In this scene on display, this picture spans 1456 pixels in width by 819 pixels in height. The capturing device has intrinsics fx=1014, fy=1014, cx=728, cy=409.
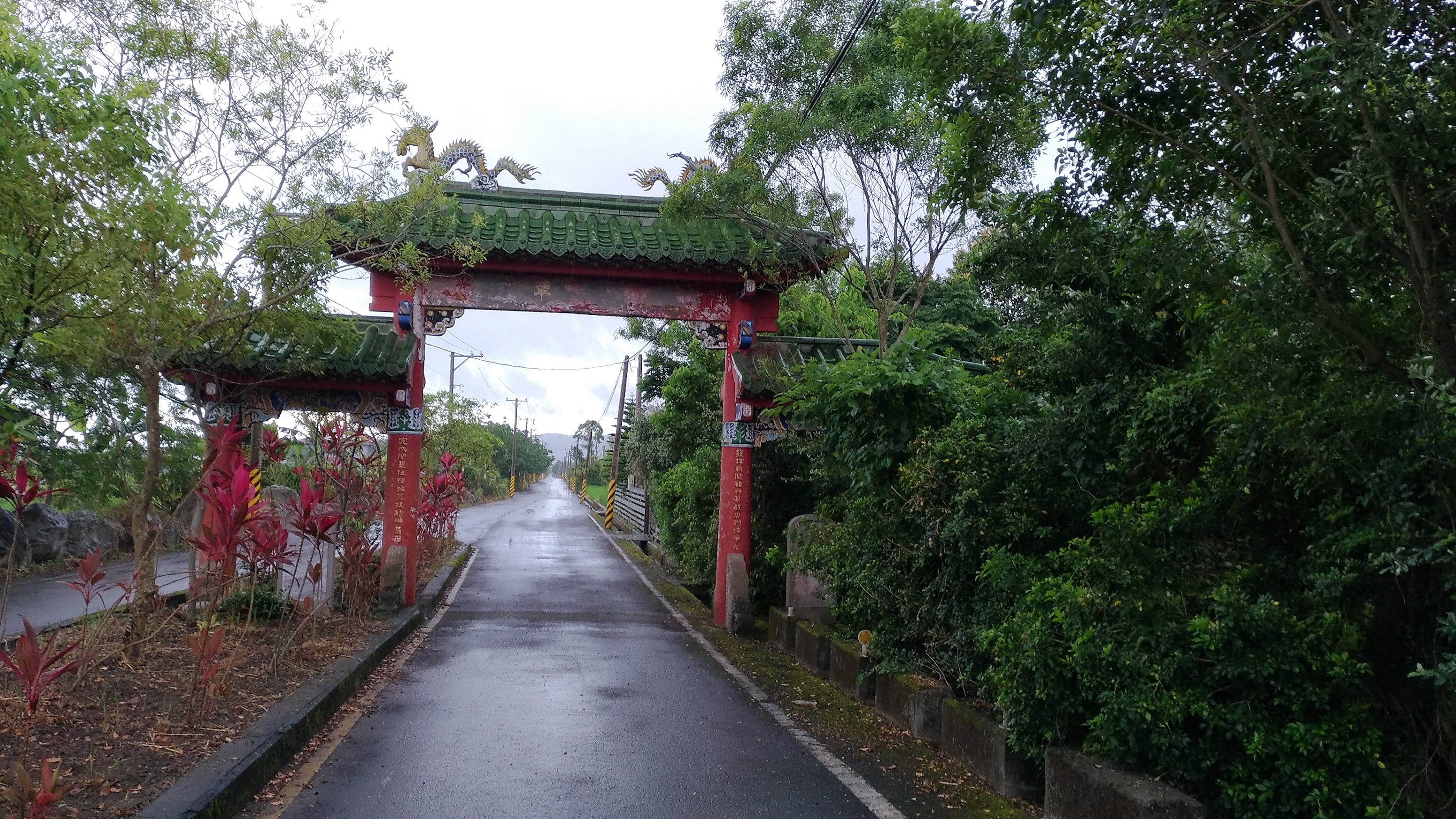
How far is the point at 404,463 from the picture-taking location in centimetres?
1244

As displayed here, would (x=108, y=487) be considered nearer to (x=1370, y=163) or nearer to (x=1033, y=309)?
(x=1033, y=309)

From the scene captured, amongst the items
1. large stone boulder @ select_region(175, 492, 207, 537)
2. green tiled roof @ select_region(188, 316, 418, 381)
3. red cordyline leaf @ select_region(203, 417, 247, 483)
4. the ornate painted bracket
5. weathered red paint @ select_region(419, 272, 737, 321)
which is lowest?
large stone boulder @ select_region(175, 492, 207, 537)

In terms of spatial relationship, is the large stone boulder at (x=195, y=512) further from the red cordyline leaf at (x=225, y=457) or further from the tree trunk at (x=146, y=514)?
the red cordyline leaf at (x=225, y=457)

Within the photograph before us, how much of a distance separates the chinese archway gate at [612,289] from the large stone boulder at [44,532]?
8775 mm

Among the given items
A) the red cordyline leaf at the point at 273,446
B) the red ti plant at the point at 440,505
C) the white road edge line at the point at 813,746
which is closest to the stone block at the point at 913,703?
the white road edge line at the point at 813,746

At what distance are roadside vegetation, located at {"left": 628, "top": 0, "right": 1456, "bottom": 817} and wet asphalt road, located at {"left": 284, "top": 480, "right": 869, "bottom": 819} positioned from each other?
151 cm

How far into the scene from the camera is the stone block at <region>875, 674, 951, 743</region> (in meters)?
6.91

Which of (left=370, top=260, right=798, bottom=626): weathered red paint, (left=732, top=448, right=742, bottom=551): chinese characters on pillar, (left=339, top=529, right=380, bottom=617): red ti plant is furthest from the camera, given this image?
(left=732, top=448, right=742, bottom=551): chinese characters on pillar

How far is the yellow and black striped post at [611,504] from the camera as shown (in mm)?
37094

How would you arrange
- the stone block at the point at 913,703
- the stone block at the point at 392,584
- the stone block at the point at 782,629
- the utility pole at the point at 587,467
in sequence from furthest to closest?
the utility pole at the point at 587,467 → the stone block at the point at 392,584 → the stone block at the point at 782,629 → the stone block at the point at 913,703

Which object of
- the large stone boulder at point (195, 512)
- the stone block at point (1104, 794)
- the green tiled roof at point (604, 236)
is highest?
the green tiled roof at point (604, 236)

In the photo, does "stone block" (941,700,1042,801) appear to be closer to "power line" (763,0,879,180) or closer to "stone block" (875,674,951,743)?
"stone block" (875,674,951,743)

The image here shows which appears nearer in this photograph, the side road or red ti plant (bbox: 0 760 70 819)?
red ti plant (bbox: 0 760 70 819)

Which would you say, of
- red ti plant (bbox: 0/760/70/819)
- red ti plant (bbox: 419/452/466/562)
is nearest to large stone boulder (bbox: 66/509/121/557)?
red ti plant (bbox: 419/452/466/562)
